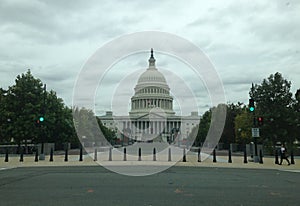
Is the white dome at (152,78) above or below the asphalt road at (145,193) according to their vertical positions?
above

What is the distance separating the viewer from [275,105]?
1652 inches

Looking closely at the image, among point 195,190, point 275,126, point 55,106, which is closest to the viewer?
point 195,190

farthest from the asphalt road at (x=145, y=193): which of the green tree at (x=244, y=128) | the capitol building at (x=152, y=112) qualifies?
the capitol building at (x=152, y=112)

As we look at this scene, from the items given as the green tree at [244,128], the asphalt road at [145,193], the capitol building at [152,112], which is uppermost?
the capitol building at [152,112]

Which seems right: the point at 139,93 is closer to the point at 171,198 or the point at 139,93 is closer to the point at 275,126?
the point at 275,126

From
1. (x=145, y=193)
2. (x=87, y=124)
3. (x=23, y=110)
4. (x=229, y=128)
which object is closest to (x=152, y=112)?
(x=87, y=124)

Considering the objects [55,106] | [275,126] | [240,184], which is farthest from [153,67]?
[240,184]

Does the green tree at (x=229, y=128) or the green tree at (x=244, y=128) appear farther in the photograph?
the green tree at (x=229, y=128)

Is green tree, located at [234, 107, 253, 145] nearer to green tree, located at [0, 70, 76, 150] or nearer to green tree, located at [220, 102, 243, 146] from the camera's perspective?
green tree, located at [220, 102, 243, 146]

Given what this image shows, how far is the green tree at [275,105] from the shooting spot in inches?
1640

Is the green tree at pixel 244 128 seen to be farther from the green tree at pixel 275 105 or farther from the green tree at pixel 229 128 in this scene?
the green tree at pixel 229 128

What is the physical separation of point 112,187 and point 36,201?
139 inches

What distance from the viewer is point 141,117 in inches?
5103

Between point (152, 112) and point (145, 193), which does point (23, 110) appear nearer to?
point (145, 193)
